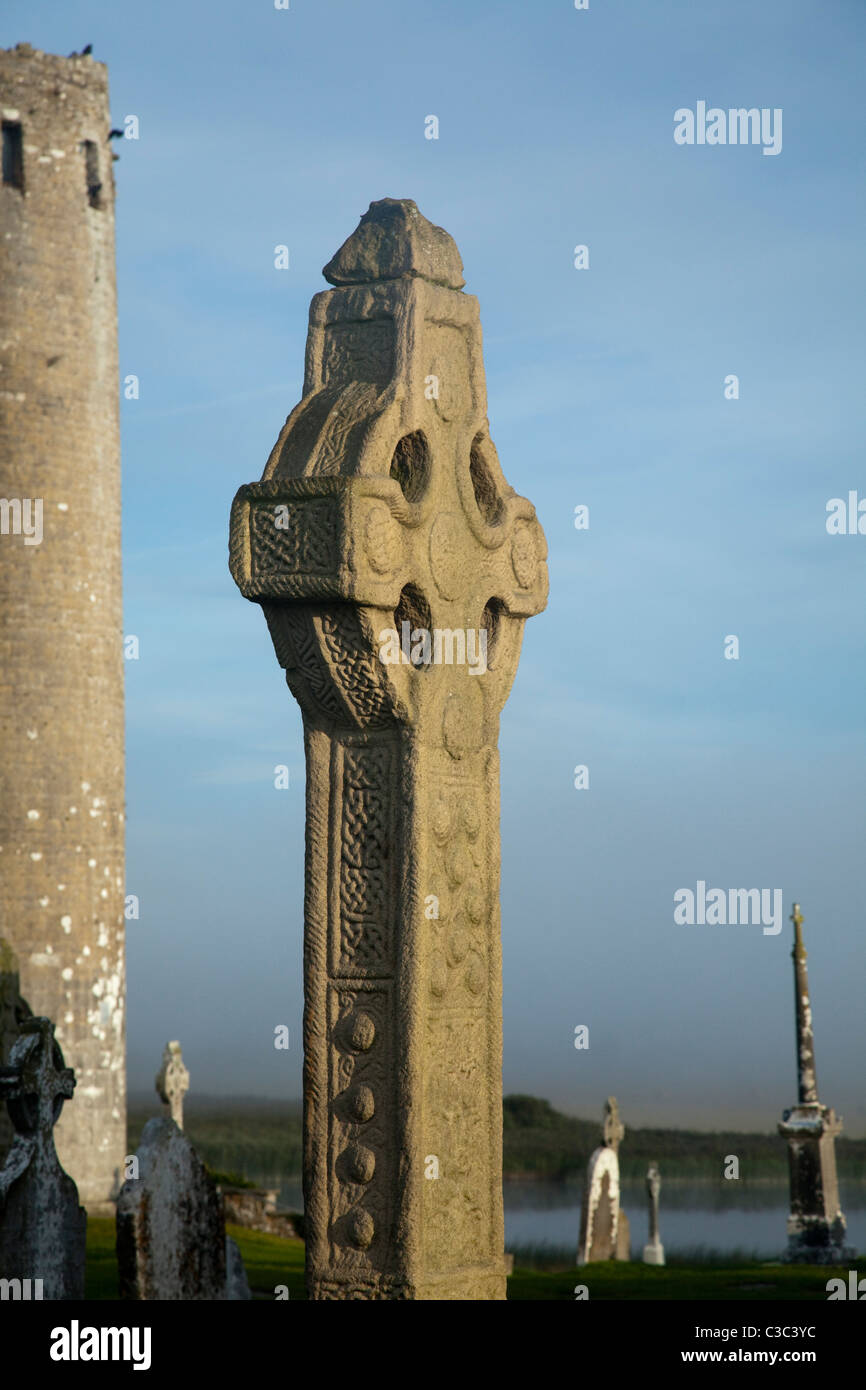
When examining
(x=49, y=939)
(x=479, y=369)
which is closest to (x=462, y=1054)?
(x=479, y=369)

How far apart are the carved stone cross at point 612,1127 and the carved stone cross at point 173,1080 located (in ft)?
15.0

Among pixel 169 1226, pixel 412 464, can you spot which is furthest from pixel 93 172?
pixel 169 1226

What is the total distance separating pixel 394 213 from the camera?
22.1ft

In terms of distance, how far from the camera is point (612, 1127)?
17.3 meters

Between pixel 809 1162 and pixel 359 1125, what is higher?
pixel 359 1125

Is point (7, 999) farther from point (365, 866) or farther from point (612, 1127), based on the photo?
point (365, 866)

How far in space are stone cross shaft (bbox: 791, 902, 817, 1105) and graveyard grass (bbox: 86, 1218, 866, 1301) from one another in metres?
1.47

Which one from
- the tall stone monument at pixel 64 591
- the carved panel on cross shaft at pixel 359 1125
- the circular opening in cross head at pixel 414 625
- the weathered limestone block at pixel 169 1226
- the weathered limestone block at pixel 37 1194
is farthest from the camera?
the tall stone monument at pixel 64 591

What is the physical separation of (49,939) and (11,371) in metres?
6.42

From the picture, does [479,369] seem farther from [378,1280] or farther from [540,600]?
[378,1280]

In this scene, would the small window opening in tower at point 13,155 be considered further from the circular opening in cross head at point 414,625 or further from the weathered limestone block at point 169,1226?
the circular opening in cross head at point 414,625

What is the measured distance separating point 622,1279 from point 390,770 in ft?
31.2

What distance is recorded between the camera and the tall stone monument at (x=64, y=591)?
19047 mm

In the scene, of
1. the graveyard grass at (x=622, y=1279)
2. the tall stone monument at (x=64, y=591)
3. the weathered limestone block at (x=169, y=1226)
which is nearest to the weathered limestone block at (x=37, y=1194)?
the weathered limestone block at (x=169, y=1226)
